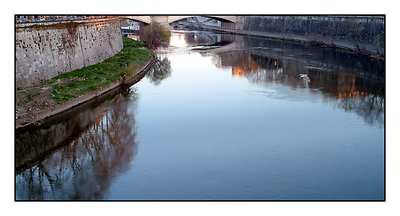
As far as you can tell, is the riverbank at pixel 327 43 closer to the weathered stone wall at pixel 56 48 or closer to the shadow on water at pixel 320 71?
the shadow on water at pixel 320 71

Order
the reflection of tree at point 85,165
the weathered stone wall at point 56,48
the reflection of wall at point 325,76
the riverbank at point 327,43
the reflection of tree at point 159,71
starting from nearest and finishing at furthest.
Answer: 1. the reflection of tree at point 85,165
2. the weathered stone wall at point 56,48
3. the reflection of wall at point 325,76
4. the reflection of tree at point 159,71
5. the riverbank at point 327,43

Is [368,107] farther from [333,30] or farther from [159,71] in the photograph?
[333,30]

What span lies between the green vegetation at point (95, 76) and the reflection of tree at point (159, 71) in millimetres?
215

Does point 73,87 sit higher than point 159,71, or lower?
lower

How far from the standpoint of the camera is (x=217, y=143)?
176 inches

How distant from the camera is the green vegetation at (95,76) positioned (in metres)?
5.69

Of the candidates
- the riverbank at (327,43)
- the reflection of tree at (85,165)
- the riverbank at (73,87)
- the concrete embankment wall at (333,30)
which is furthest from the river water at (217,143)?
the concrete embankment wall at (333,30)

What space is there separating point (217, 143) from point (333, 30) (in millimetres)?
7632

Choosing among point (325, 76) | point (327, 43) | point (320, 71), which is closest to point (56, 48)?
point (325, 76)

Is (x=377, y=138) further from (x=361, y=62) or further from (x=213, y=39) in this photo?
(x=213, y=39)

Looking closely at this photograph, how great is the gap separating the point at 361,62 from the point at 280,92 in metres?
3.15

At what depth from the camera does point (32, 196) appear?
11.2 ft

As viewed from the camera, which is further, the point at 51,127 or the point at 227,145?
the point at 51,127

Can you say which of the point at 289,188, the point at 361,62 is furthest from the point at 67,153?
the point at 361,62
